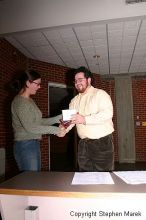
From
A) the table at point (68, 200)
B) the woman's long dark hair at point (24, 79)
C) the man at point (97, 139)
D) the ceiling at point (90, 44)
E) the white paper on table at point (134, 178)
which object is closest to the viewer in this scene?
the table at point (68, 200)

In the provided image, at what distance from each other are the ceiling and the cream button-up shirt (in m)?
1.73

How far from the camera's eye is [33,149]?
2.56 meters

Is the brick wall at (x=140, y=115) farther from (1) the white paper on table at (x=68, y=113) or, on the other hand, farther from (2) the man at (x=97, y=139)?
(1) the white paper on table at (x=68, y=113)

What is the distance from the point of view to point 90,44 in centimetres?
527

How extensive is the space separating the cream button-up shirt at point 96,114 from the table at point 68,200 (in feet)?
1.97

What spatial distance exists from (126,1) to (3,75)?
8.83ft

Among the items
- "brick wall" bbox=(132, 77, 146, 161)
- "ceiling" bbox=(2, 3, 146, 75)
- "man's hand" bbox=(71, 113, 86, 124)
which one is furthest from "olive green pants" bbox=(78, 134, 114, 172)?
"brick wall" bbox=(132, 77, 146, 161)

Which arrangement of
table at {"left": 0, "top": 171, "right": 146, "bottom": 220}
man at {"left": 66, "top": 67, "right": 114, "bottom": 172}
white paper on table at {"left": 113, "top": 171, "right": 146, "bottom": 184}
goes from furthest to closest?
man at {"left": 66, "top": 67, "right": 114, "bottom": 172}, white paper on table at {"left": 113, "top": 171, "right": 146, "bottom": 184}, table at {"left": 0, "top": 171, "right": 146, "bottom": 220}

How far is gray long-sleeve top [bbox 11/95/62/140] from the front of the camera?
8.09 ft

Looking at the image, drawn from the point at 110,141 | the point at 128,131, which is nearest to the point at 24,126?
the point at 110,141

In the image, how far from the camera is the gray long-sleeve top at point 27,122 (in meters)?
2.47
